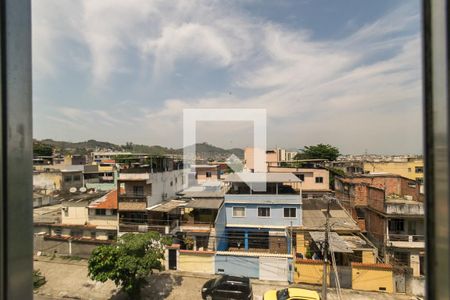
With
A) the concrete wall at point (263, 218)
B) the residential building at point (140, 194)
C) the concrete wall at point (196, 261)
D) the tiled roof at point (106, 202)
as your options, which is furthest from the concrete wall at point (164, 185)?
the concrete wall at point (263, 218)

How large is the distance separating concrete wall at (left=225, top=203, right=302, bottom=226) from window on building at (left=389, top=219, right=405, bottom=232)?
4.63 ft

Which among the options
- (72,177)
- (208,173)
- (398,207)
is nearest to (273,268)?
(398,207)

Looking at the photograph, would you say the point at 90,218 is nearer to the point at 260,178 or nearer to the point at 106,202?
the point at 106,202

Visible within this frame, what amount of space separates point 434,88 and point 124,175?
4740 mm

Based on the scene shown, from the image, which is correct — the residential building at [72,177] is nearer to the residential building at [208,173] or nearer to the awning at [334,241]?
the residential building at [208,173]

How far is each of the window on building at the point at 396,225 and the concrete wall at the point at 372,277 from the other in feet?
2.44

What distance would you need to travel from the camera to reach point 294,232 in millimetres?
3869

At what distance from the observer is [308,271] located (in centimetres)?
300

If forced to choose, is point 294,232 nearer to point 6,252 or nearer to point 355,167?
point 355,167

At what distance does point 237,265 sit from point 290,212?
1506mm

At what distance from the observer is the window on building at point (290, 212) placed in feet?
13.6

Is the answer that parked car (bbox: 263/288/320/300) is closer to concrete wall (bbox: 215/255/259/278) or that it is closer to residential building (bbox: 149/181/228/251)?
concrete wall (bbox: 215/255/259/278)

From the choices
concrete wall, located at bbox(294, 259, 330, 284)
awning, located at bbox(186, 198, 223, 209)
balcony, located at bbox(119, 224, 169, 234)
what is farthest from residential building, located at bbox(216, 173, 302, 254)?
balcony, located at bbox(119, 224, 169, 234)

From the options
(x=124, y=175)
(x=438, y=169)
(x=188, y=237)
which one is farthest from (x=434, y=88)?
(x=124, y=175)
